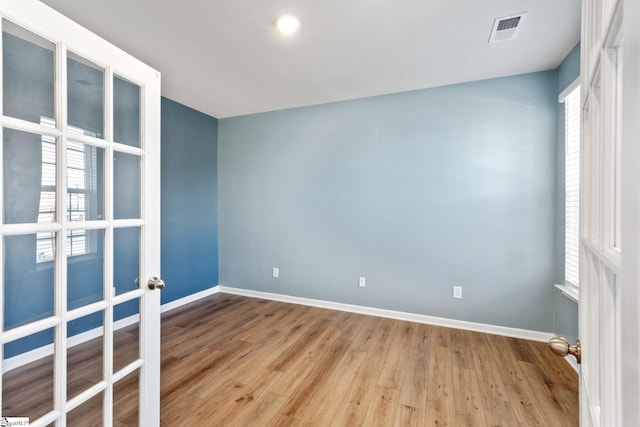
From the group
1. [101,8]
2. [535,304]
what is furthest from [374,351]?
[101,8]

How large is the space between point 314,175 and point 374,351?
215 centimetres

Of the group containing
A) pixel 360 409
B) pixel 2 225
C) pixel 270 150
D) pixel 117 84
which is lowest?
Result: pixel 360 409

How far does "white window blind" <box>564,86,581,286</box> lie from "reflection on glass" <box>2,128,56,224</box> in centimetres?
336

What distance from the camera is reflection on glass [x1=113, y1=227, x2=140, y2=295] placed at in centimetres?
123

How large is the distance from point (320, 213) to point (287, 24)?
6.87 ft

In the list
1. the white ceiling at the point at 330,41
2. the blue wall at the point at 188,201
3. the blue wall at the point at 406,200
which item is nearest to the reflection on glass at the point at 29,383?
the white ceiling at the point at 330,41

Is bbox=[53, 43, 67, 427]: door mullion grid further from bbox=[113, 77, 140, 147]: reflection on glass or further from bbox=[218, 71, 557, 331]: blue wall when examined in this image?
bbox=[218, 71, 557, 331]: blue wall

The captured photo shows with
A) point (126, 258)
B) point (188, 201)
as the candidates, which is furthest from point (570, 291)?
point (188, 201)

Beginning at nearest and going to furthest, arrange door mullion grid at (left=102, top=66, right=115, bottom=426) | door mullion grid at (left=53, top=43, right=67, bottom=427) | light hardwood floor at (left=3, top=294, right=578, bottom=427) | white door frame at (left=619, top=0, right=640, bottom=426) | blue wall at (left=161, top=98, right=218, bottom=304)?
white door frame at (left=619, top=0, right=640, bottom=426)
door mullion grid at (left=53, top=43, right=67, bottom=427)
door mullion grid at (left=102, top=66, right=115, bottom=426)
light hardwood floor at (left=3, top=294, right=578, bottom=427)
blue wall at (left=161, top=98, right=218, bottom=304)

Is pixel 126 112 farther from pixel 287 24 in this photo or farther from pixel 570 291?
pixel 570 291

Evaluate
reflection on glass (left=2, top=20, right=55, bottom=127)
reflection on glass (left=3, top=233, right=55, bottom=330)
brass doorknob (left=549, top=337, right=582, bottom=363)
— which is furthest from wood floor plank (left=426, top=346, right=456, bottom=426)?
reflection on glass (left=2, top=20, right=55, bottom=127)

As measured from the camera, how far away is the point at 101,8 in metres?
1.81

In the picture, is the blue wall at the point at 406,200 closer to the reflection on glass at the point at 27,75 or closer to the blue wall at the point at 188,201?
the blue wall at the point at 188,201

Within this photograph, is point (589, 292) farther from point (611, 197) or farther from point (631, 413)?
point (631, 413)
